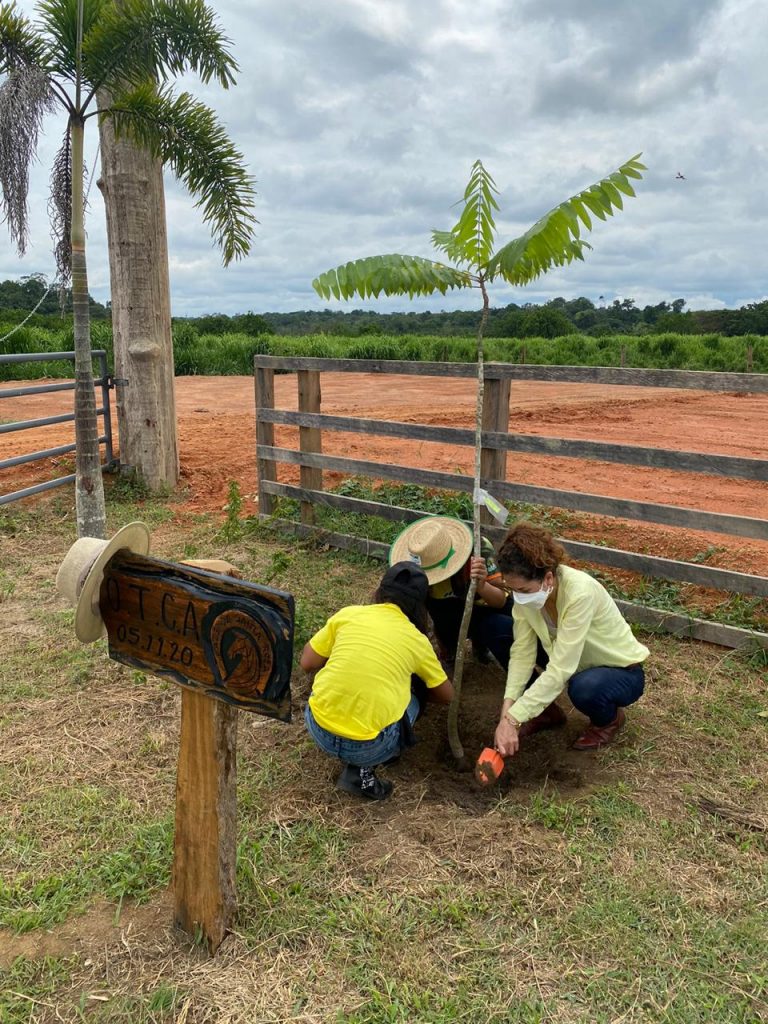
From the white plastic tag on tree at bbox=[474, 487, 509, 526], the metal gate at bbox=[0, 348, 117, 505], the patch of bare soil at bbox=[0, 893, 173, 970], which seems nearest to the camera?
the patch of bare soil at bbox=[0, 893, 173, 970]

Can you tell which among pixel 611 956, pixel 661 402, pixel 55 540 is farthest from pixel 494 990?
pixel 661 402

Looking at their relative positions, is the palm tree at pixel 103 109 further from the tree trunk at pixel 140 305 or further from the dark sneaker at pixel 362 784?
the dark sneaker at pixel 362 784

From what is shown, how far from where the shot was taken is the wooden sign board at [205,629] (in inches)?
84.4

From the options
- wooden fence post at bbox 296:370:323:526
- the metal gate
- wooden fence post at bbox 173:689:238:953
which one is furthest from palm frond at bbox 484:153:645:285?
the metal gate

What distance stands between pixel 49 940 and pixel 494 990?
1.38 meters

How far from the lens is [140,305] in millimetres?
7816

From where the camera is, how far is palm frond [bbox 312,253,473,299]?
332cm

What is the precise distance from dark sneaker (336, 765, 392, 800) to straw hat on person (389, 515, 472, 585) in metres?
0.98

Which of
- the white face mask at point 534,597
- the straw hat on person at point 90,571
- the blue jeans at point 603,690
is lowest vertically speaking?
the blue jeans at point 603,690

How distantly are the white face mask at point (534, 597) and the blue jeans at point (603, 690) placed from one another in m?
0.41

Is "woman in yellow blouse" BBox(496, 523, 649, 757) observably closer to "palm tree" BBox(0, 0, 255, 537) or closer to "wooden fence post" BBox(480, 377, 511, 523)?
"wooden fence post" BBox(480, 377, 511, 523)

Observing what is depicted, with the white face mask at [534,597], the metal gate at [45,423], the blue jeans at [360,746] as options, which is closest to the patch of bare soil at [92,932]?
the blue jeans at [360,746]

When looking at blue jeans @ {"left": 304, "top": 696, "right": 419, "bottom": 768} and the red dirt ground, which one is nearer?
blue jeans @ {"left": 304, "top": 696, "right": 419, "bottom": 768}

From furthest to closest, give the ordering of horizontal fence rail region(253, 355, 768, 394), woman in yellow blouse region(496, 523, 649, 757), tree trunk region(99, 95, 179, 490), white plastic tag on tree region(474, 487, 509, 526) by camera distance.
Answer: tree trunk region(99, 95, 179, 490) → horizontal fence rail region(253, 355, 768, 394) → white plastic tag on tree region(474, 487, 509, 526) → woman in yellow blouse region(496, 523, 649, 757)
